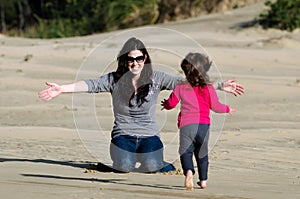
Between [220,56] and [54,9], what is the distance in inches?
524

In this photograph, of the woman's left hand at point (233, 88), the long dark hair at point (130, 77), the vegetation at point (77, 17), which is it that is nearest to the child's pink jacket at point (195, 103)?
the woman's left hand at point (233, 88)

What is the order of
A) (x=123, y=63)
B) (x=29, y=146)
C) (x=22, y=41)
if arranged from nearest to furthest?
(x=123, y=63) < (x=29, y=146) < (x=22, y=41)

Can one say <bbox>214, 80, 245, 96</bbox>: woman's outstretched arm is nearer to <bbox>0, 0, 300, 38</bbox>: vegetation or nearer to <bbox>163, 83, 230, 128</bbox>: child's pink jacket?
<bbox>163, 83, 230, 128</bbox>: child's pink jacket

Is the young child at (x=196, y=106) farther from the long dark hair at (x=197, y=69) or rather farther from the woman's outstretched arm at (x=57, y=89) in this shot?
the woman's outstretched arm at (x=57, y=89)

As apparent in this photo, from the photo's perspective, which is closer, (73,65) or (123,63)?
(123,63)

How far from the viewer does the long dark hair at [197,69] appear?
6934mm

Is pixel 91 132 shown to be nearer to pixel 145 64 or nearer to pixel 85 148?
pixel 85 148

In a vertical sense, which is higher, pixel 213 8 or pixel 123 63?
pixel 123 63

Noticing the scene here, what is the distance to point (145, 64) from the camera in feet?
25.8

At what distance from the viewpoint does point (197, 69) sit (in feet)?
22.8

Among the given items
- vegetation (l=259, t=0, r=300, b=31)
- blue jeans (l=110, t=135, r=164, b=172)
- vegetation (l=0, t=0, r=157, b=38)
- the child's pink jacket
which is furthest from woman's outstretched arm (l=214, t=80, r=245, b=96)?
vegetation (l=0, t=0, r=157, b=38)

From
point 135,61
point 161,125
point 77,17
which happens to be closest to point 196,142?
point 135,61

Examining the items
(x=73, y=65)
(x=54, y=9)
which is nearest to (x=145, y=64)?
(x=73, y=65)

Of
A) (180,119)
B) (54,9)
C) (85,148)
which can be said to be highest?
(180,119)
